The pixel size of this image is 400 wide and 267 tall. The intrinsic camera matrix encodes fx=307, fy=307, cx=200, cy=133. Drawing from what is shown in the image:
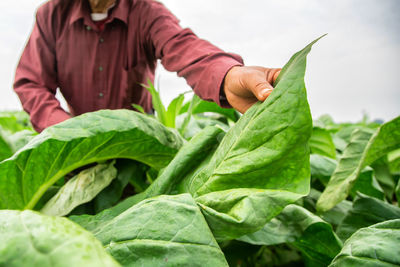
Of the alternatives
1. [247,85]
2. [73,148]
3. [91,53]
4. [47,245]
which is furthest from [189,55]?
[47,245]

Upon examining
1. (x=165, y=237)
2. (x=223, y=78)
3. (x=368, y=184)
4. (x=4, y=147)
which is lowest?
(x=4, y=147)

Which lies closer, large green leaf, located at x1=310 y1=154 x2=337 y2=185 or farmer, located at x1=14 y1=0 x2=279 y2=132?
large green leaf, located at x1=310 y1=154 x2=337 y2=185

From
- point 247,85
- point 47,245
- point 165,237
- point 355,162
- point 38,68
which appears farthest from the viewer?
point 38,68

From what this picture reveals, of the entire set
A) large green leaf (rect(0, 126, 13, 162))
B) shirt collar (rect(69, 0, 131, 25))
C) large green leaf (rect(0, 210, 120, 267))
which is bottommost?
large green leaf (rect(0, 126, 13, 162))

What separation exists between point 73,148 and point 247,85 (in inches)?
15.8

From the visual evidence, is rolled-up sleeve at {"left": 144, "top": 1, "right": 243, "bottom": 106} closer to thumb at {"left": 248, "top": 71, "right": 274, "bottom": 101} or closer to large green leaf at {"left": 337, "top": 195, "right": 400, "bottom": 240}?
thumb at {"left": 248, "top": 71, "right": 274, "bottom": 101}

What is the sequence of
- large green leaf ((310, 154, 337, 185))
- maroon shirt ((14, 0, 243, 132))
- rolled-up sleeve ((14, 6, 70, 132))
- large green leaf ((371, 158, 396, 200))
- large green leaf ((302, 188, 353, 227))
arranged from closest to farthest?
large green leaf ((302, 188, 353, 227)) < large green leaf ((310, 154, 337, 185)) < large green leaf ((371, 158, 396, 200)) < rolled-up sleeve ((14, 6, 70, 132)) < maroon shirt ((14, 0, 243, 132))

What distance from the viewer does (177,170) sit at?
649 millimetres

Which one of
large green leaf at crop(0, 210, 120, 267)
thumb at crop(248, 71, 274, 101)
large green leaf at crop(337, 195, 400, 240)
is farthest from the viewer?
large green leaf at crop(337, 195, 400, 240)

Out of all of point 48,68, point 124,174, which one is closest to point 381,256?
point 124,174

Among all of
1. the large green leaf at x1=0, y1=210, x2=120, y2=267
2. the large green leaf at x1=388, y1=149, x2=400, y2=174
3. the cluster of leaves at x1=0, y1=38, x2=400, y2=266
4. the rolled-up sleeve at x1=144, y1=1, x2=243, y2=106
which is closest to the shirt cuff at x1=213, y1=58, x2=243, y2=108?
the rolled-up sleeve at x1=144, y1=1, x2=243, y2=106

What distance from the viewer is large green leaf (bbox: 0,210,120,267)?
Result: 26 cm

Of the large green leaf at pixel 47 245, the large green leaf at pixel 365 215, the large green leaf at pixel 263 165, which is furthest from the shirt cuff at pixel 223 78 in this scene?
the large green leaf at pixel 47 245

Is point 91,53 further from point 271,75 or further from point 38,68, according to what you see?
point 271,75
